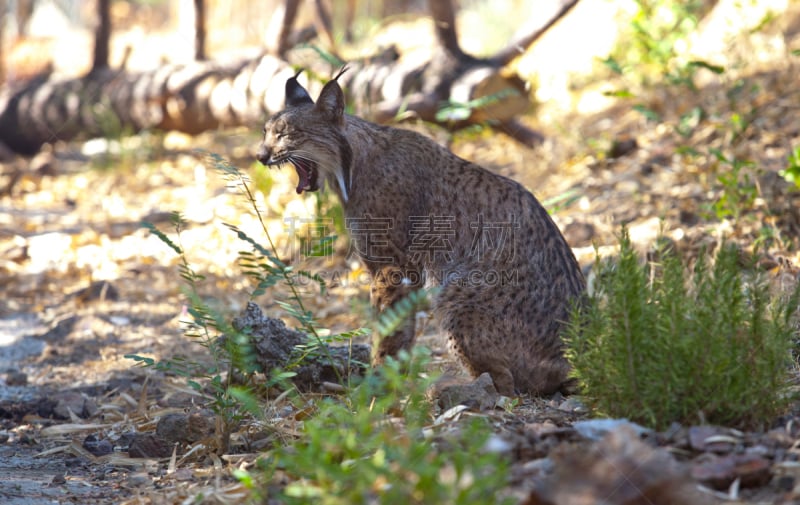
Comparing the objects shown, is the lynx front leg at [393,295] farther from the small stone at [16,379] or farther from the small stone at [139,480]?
the small stone at [16,379]

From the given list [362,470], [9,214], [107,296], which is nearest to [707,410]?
[362,470]

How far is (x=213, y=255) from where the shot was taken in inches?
306

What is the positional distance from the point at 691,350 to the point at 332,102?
2666 millimetres

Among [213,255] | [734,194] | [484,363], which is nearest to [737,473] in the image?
[484,363]

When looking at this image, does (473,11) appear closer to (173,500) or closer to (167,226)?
(167,226)

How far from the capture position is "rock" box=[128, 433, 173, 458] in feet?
13.1

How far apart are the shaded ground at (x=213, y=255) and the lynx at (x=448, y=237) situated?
369 mm

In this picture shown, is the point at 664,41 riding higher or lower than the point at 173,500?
higher

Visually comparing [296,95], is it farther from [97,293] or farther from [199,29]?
[199,29]

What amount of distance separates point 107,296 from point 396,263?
3197 mm

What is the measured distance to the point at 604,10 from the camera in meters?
11.6

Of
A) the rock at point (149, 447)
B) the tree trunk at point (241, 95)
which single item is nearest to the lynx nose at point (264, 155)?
the rock at point (149, 447)

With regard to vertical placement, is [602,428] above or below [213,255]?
below

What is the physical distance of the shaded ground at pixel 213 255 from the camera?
11.5 feet
